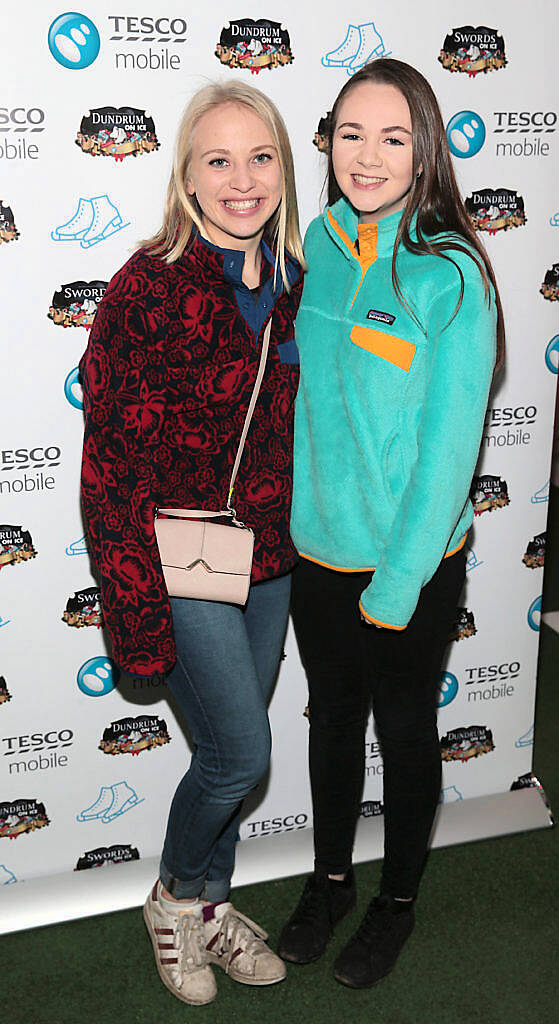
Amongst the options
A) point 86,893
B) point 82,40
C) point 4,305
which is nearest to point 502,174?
point 82,40

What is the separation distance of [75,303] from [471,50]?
0.99 meters

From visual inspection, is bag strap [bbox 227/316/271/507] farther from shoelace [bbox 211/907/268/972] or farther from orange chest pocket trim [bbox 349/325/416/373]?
shoelace [bbox 211/907/268/972]

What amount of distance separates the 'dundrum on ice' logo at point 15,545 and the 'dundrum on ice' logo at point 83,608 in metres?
0.14

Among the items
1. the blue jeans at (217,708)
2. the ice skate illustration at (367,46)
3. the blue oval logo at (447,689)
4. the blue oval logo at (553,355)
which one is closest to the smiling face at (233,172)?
the ice skate illustration at (367,46)

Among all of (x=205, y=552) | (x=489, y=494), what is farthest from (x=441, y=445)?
(x=489, y=494)

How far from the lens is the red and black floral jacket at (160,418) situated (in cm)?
160

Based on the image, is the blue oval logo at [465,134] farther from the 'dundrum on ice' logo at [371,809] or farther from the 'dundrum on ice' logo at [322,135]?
the 'dundrum on ice' logo at [371,809]

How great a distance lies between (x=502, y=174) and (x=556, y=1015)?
1.79 metres

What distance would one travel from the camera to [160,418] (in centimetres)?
165

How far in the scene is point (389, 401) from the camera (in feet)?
5.59

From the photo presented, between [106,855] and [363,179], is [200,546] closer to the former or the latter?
[363,179]

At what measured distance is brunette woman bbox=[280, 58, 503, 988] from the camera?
5.42ft

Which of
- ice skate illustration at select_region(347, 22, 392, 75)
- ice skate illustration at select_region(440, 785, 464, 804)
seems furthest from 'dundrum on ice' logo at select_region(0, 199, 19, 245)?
ice skate illustration at select_region(440, 785, 464, 804)

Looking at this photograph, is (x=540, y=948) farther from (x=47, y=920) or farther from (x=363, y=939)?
(x=47, y=920)
